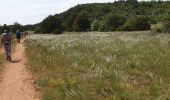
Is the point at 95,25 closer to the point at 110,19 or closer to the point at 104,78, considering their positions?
the point at 110,19

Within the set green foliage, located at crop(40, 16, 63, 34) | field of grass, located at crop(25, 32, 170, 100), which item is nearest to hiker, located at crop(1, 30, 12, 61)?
field of grass, located at crop(25, 32, 170, 100)

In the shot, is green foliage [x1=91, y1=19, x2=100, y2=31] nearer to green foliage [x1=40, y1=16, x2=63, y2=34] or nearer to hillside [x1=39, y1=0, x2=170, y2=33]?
hillside [x1=39, y1=0, x2=170, y2=33]

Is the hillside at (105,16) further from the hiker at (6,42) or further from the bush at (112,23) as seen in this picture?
the hiker at (6,42)

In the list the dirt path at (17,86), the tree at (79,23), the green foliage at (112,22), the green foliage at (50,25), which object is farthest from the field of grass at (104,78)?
the green foliage at (112,22)

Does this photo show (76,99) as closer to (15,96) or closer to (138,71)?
(15,96)

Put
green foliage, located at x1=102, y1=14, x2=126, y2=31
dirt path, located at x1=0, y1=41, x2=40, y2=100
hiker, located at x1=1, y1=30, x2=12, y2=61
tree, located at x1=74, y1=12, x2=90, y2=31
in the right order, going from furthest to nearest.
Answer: green foliage, located at x1=102, y1=14, x2=126, y2=31 < tree, located at x1=74, y1=12, x2=90, y2=31 < hiker, located at x1=1, y1=30, x2=12, y2=61 < dirt path, located at x1=0, y1=41, x2=40, y2=100

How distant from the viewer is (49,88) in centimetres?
1473

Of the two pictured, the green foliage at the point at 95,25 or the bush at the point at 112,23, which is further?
the green foliage at the point at 95,25

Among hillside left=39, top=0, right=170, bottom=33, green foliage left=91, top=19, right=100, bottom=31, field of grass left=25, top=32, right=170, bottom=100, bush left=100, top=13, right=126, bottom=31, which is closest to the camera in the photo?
field of grass left=25, top=32, right=170, bottom=100

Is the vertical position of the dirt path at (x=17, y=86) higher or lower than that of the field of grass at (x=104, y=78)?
lower

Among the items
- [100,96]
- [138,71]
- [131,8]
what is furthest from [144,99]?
[131,8]

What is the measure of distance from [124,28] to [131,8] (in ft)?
229

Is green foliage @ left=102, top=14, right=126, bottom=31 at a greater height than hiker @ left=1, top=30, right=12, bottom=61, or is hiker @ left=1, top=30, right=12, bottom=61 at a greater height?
hiker @ left=1, top=30, right=12, bottom=61

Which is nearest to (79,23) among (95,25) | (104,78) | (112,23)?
(112,23)
